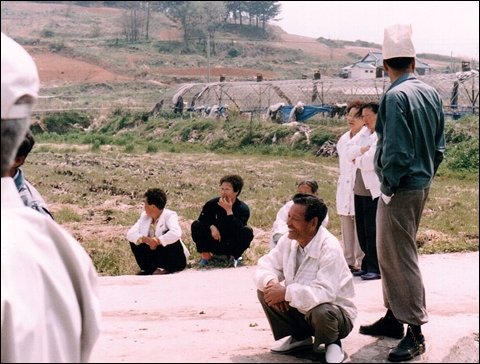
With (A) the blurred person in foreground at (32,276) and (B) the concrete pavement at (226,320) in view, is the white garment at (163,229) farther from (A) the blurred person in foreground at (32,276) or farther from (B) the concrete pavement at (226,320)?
(A) the blurred person in foreground at (32,276)

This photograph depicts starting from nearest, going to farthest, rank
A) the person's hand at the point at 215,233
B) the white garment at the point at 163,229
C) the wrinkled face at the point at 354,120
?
1. the wrinkled face at the point at 354,120
2. the white garment at the point at 163,229
3. the person's hand at the point at 215,233

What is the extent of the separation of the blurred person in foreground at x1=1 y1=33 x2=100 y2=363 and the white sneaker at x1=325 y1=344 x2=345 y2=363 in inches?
92.5

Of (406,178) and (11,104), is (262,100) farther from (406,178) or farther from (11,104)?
(11,104)

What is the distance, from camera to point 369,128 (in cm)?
635

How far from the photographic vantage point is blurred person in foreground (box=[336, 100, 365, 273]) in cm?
662

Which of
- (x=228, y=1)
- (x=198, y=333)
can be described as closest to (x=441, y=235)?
(x=198, y=333)

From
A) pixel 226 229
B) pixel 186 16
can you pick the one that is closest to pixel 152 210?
pixel 226 229

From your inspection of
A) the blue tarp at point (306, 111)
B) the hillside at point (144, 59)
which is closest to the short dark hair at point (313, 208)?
the blue tarp at point (306, 111)

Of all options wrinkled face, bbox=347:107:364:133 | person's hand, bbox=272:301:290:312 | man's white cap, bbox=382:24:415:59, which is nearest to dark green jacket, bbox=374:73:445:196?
man's white cap, bbox=382:24:415:59

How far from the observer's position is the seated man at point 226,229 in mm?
7328

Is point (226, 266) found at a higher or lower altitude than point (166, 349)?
lower

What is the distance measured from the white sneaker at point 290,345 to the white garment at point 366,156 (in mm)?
2169

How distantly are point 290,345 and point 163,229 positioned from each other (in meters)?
3.04

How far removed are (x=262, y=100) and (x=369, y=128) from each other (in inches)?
957
